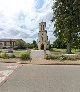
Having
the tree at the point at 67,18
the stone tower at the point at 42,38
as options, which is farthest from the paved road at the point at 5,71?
the stone tower at the point at 42,38

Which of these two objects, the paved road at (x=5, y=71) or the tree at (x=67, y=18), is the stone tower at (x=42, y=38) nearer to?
the tree at (x=67, y=18)

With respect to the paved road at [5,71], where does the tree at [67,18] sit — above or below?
above

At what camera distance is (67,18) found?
41.8 m

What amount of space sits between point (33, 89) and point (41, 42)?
265 feet

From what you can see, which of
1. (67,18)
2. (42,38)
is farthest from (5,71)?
(42,38)

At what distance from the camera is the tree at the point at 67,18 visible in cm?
4197

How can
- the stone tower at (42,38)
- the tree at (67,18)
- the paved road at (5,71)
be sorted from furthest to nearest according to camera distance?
the stone tower at (42,38)
the tree at (67,18)
the paved road at (5,71)

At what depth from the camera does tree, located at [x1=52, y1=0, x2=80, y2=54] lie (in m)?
42.0

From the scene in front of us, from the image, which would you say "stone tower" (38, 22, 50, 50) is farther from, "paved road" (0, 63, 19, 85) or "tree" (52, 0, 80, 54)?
"paved road" (0, 63, 19, 85)

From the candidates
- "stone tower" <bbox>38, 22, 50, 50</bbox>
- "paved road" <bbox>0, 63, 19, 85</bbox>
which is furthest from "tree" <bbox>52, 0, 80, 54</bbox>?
"stone tower" <bbox>38, 22, 50, 50</bbox>

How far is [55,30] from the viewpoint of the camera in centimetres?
4522

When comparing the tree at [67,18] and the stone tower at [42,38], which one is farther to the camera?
the stone tower at [42,38]

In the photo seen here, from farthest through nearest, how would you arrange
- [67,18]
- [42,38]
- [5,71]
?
[42,38] → [67,18] → [5,71]

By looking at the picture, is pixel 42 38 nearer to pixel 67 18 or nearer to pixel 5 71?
pixel 67 18
